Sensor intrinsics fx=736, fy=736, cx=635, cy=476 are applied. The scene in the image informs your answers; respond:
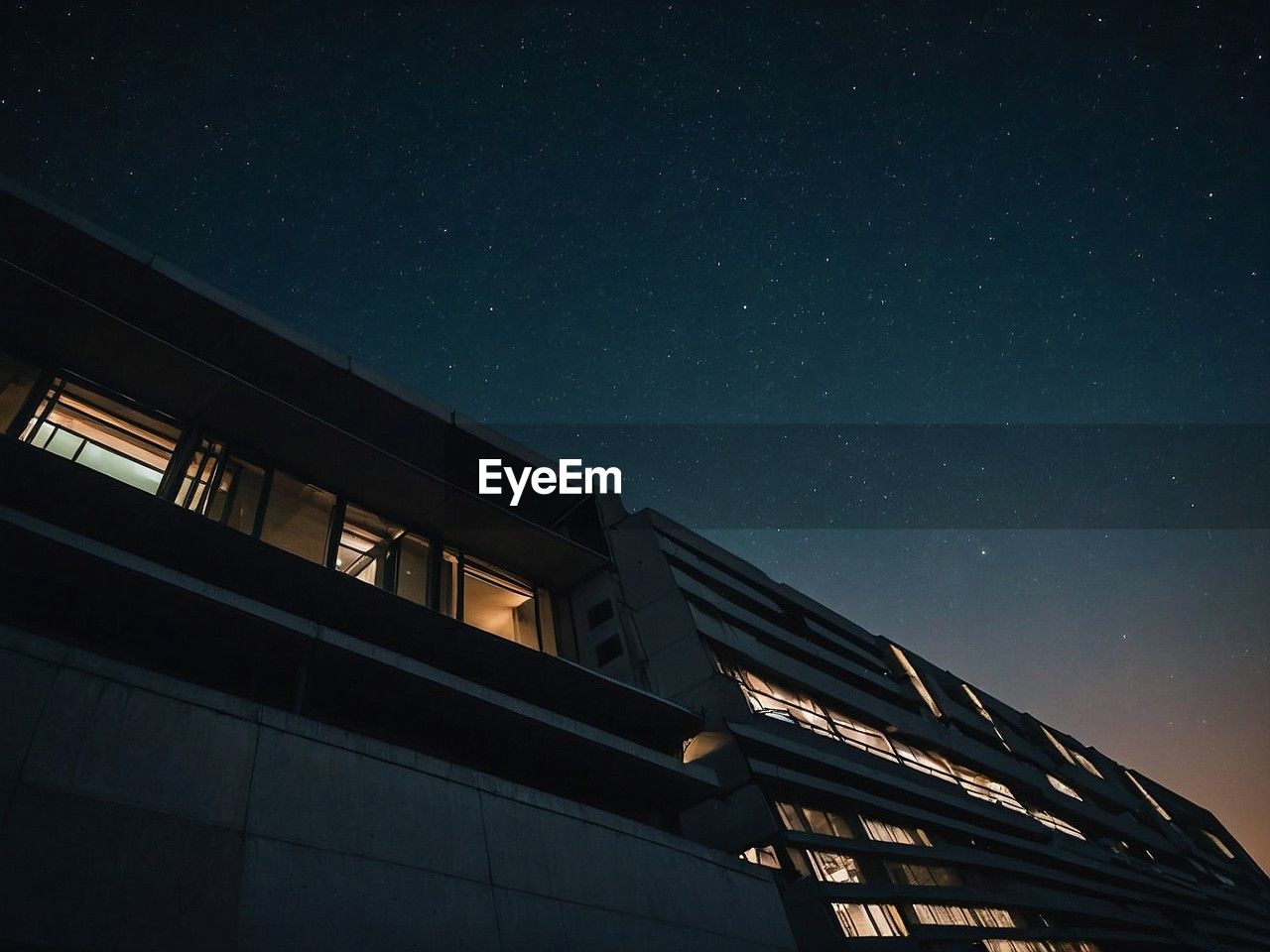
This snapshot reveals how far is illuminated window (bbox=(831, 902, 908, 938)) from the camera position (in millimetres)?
17000

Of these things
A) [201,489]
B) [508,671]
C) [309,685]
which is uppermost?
[201,489]

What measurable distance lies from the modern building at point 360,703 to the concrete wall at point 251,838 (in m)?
0.03

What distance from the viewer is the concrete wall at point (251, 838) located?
6934 mm

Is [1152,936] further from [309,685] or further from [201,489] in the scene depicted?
[201,489]

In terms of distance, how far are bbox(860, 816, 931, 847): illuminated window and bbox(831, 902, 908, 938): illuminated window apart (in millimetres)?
2475

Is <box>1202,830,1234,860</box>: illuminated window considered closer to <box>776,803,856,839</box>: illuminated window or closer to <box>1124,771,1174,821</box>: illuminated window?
<box>1124,771,1174,821</box>: illuminated window

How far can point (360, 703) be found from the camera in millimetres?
12828

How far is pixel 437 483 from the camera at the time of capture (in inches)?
674

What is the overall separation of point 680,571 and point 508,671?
441 inches

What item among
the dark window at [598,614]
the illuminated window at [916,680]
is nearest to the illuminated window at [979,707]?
the illuminated window at [916,680]

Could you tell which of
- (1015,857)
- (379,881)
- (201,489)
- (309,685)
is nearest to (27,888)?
(379,881)

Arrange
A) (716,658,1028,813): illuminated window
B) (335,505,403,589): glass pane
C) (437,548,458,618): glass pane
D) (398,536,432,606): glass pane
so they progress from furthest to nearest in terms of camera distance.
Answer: (716,658,1028,813): illuminated window
(437,548,458,618): glass pane
(398,536,432,606): glass pane
(335,505,403,589): glass pane

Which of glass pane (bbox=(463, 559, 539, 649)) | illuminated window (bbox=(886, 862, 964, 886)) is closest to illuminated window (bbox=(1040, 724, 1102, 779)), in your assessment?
illuminated window (bbox=(886, 862, 964, 886))

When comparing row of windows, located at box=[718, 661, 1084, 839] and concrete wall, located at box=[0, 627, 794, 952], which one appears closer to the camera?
concrete wall, located at box=[0, 627, 794, 952]
